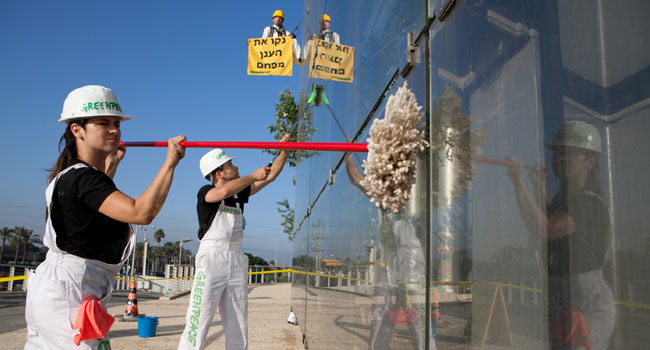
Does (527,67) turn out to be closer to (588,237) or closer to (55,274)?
(588,237)

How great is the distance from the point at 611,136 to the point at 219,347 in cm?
588

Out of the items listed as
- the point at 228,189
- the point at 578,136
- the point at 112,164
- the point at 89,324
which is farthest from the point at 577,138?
the point at 228,189

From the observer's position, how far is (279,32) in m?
9.65

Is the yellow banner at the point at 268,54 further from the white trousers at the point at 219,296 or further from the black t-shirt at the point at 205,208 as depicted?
the white trousers at the point at 219,296

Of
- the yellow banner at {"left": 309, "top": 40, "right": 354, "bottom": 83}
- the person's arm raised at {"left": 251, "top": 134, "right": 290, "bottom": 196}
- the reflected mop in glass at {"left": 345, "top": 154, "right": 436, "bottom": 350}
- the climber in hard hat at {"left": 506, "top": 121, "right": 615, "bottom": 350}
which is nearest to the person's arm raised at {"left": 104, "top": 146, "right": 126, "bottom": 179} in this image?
the yellow banner at {"left": 309, "top": 40, "right": 354, "bottom": 83}

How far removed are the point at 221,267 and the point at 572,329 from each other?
349 cm

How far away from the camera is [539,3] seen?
0.81 metres

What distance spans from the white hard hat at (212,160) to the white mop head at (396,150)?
9.75ft

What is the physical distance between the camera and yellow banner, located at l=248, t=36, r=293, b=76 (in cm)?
934

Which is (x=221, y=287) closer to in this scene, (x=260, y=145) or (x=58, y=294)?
(x=260, y=145)

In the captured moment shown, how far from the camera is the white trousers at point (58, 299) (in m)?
1.94

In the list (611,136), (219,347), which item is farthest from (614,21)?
(219,347)

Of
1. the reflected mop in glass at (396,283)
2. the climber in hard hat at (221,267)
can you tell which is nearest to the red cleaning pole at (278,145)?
the reflected mop in glass at (396,283)

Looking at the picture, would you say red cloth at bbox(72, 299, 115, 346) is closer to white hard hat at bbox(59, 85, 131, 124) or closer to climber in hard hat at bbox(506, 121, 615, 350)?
white hard hat at bbox(59, 85, 131, 124)
